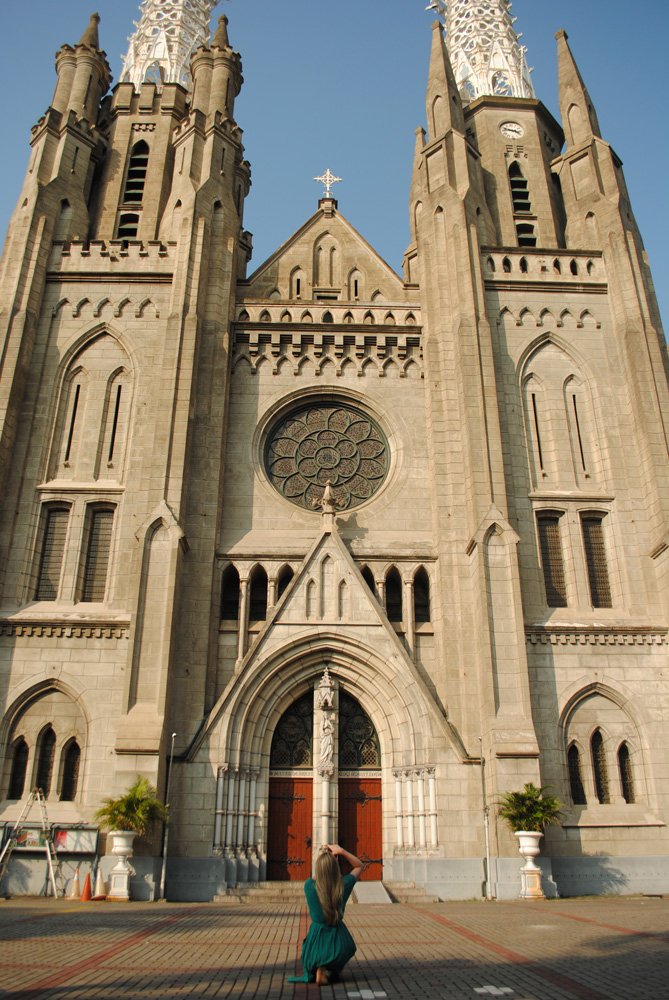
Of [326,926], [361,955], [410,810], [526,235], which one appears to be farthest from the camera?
[526,235]

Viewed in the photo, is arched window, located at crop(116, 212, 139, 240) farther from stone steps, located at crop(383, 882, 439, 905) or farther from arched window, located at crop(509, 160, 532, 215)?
stone steps, located at crop(383, 882, 439, 905)

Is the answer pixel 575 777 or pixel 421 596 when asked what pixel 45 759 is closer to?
pixel 421 596

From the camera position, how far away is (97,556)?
20.3 meters

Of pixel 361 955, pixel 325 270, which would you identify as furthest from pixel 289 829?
pixel 325 270

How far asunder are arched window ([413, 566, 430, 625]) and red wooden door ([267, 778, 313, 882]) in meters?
4.87

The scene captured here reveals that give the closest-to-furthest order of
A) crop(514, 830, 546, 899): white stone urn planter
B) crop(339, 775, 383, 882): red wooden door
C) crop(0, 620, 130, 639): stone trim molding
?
1. crop(514, 830, 546, 899): white stone urn planter
2. crop(339, 775, 383, 882): red wooden door
3. crop(0, 620, 130, 639): stone trim molding

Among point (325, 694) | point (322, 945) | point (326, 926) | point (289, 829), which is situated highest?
point (325, 694)

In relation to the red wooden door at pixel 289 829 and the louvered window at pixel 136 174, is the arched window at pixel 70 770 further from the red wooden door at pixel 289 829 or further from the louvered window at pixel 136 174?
the louvered window at pixel 136 174

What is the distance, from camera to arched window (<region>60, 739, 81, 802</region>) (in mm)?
17641

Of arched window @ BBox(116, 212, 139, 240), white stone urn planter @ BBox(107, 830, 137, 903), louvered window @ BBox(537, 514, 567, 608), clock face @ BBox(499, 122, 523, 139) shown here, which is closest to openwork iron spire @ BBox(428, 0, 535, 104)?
clock face @ BBox(499, 122, 523, 139)

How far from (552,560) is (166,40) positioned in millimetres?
31934

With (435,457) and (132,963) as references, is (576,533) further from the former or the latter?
(132,963)

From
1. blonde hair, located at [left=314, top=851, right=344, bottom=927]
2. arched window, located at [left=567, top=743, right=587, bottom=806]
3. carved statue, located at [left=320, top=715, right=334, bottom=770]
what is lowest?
blonde hair, located at [left=314, top=851, right=344, bottom=927]

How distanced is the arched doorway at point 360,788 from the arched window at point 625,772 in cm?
560
